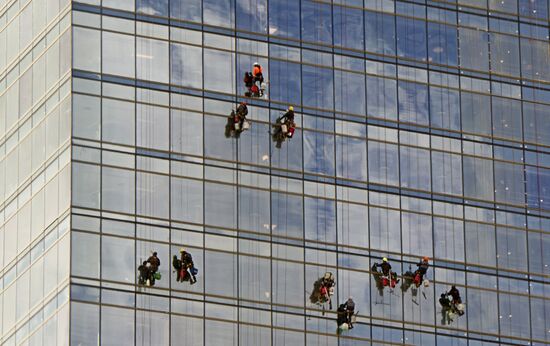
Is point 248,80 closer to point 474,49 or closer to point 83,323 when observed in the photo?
point 474,49

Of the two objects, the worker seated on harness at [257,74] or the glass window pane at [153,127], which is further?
the worker seated on harness at [257,74]

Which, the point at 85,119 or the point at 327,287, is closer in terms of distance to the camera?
the point at 85,119

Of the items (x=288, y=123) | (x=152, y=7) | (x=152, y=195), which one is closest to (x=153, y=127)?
(x=152, y=195)

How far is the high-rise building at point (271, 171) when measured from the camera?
141m

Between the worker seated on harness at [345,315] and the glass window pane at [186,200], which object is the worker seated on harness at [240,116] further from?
the worker seated on harness at [345,315]

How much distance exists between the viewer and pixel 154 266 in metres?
140

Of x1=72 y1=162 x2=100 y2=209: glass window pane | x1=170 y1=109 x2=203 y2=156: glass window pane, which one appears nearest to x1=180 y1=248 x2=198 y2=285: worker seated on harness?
x1=72 y1=162 x2=100 y2=209: glass window pane

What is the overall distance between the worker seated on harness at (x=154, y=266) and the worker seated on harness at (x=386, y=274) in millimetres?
13615

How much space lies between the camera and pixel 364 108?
494 ft

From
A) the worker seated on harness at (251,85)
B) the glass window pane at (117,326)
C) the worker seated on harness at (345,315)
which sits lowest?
the glass window pane at (117,326)

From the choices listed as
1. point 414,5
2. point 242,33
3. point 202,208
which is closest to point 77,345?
Answer: point 202,208

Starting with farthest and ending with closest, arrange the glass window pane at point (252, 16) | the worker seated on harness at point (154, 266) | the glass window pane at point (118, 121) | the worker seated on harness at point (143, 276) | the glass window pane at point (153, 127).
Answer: the glass window pane at point (252, 16)
the glass window pane at point (153, 127)
the glass window pane at point (118, 121)
the worker seated on harness at point (143, 276)
the worker seated on harness at point (154, 266)

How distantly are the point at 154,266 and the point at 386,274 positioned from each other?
14.4 meters

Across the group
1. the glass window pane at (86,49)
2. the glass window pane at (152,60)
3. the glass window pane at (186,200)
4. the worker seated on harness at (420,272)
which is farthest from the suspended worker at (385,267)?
the glass window pane at (86,49)
